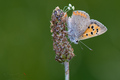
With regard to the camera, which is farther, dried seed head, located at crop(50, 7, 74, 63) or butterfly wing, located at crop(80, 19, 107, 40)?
butterfly wing, located at crop(80, 19, 107, 40)

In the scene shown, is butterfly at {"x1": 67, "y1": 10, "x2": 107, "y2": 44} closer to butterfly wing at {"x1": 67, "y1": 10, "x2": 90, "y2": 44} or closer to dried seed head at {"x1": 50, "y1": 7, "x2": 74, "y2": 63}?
butterfly wing at {"x1": 67, "y1": 10, "x2": 90, "y2": 44}

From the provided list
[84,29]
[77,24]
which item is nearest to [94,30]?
[84,29]

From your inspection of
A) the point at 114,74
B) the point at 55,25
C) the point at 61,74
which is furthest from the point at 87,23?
the point at 114,74

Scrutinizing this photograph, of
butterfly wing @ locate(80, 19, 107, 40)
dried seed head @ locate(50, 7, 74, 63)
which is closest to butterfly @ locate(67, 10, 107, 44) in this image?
butterfly wing @ locate(80, 19, 107, 40)

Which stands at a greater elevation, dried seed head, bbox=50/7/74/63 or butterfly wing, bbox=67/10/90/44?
butterfly wing, bbox=67/10/90/44

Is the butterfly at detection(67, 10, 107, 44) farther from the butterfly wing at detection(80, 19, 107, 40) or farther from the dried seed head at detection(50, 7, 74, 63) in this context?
the dried seed head at detection(50, 7, 74, 63)

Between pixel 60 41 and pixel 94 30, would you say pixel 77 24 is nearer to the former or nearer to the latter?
pixel 94 30

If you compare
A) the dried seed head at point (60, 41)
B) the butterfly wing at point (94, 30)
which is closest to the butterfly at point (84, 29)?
the butterfly wing at point (94, 30)

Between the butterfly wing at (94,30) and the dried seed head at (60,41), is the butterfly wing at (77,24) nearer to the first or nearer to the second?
the butterfly wing at (94,30)
